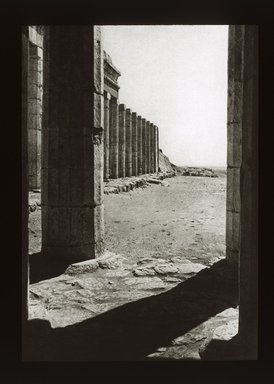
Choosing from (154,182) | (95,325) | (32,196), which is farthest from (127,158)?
(95,325)

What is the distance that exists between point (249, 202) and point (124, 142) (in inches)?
800

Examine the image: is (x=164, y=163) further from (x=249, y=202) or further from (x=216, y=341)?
(x=249, y=202)

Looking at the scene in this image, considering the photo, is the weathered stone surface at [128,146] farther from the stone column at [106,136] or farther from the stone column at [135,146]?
the stone column at [106,136]

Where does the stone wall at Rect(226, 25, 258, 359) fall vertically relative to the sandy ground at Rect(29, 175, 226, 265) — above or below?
above

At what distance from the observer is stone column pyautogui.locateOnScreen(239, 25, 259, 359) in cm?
290

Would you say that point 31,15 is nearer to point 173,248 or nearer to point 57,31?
point 57,31

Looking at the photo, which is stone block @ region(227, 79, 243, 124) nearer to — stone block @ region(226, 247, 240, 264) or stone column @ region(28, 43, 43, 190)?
stone block @ region(226, 247, 240, 264)

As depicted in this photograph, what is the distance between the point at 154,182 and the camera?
2305 cm

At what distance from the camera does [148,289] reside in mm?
5688

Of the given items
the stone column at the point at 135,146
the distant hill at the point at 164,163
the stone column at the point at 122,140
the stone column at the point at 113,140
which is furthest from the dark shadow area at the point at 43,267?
the distant hill at the point at 164,163

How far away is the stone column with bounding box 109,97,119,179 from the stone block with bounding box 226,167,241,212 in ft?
47.5

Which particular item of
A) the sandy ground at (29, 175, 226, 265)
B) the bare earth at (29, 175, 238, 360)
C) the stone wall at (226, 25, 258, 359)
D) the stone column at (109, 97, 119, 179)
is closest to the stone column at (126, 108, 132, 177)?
the stone column at (109, 97, 119, 179)

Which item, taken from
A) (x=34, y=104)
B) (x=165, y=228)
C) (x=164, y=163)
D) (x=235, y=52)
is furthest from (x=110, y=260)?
(x=164, y=163)

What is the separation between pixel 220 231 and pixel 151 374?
23.2 ft
